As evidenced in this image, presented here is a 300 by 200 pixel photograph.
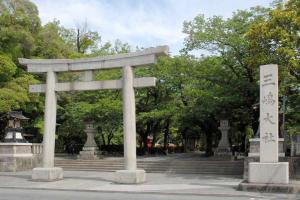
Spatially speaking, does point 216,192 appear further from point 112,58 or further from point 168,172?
point 168,172

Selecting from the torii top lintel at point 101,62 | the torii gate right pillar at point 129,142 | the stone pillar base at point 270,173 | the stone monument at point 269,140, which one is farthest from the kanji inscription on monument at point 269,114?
the torii gate right pillar at point 129,142

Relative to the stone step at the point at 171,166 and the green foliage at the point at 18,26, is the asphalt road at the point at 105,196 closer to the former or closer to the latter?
the stone step at the point at 171,166

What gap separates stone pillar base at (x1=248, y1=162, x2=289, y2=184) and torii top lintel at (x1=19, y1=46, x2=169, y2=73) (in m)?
6.11

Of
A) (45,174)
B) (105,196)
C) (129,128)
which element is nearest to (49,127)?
(45,174)

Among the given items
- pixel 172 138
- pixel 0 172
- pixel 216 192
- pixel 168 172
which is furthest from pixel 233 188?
pixel 172 138

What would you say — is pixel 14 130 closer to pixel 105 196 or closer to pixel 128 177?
pixel 128 177

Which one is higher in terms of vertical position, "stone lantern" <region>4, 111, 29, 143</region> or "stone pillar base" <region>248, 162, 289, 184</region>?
"stone lantern" <region>4, 111, 29, 143</region>

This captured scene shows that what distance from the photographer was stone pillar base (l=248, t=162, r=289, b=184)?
1597cm

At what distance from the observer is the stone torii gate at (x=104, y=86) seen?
62.2ft

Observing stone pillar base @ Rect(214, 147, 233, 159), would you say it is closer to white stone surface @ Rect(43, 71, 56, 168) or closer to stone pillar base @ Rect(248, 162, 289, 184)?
white stone surface @ Rect(43, 71, 56, 168)

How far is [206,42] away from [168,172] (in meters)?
8.15

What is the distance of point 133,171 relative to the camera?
1878 cm

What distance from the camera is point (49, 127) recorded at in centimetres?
2058

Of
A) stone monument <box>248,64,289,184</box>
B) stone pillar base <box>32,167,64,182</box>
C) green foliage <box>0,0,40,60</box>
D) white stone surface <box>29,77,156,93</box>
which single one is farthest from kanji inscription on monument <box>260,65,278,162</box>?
green foliage <box>0,0,40,60</box>
